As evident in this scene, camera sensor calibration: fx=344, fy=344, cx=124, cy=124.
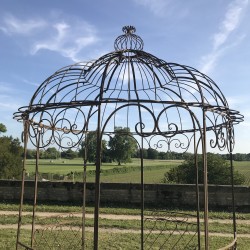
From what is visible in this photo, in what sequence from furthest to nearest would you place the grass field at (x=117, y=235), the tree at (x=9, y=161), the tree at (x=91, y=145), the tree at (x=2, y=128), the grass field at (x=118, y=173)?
the tree at (x=2, y=128) < the grass field at (x=118, y=173) < the tree at (x=9, y=161) < the grass field at (x=117, y=235) < the tree at (x=91, y=145)

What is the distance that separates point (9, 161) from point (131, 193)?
12107 millimetres

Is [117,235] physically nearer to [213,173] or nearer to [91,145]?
[91,145]

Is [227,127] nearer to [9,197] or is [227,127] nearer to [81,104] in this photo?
[81,104]

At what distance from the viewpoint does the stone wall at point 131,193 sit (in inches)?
442

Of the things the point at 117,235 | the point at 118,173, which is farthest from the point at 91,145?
the point at 118,173

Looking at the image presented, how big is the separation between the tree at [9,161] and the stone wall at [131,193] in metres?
8.76

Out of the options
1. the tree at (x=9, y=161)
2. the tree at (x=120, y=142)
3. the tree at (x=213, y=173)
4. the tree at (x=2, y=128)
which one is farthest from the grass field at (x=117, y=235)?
the tree at (x=2, y=128)

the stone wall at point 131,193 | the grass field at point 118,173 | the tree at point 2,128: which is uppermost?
the tree at point 2,128

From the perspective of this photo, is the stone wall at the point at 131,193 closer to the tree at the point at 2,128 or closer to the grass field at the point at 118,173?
the grass field at the point at 118,173

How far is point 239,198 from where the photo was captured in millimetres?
11195

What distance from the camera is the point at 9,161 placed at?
21.4 m

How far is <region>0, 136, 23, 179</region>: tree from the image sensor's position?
827 inches

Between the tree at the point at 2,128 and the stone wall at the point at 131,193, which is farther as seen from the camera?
the tree at the point at 2,128

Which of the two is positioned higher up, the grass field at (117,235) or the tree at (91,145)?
the tree at (91,145)
